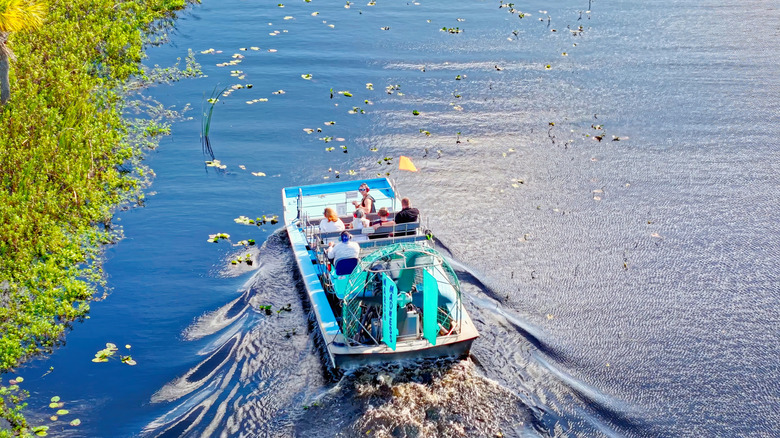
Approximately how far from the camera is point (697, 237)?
20328 mm

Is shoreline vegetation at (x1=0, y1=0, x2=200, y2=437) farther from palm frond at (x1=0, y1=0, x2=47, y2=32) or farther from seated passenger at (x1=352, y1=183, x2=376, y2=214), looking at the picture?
seated passenger at (x1=352, y1=183, x2=376, y2=214)

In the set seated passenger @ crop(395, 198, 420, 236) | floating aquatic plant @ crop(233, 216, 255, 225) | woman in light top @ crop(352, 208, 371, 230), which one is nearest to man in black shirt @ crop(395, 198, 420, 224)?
seated passenger @ crop(395, 198, 420, 236)

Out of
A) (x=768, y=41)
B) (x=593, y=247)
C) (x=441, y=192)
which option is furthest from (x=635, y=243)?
(x=768, y=41)

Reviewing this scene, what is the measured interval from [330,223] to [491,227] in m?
4.95

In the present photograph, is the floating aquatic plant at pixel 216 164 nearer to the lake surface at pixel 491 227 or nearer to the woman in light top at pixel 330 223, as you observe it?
the lake surface at pixel 491 227

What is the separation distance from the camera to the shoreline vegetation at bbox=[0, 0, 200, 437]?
55.0 feet

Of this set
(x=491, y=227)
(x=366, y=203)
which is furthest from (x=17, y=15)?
(x=491, y=227)

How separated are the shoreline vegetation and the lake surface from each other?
1.96 feet

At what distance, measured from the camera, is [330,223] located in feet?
59.0

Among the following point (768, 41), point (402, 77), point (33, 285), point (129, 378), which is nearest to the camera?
point (129, 378)

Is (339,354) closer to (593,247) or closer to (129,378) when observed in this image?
(129,378)

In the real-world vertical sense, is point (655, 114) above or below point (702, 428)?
above

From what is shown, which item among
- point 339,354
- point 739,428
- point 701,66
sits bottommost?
point 739,428

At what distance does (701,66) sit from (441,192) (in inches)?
604
